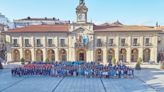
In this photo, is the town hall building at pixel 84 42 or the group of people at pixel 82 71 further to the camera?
the town hall building at pixel 84 42

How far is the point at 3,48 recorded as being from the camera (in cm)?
6003

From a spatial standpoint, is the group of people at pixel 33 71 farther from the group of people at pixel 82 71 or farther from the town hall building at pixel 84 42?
the town hall building at pixel 84 42

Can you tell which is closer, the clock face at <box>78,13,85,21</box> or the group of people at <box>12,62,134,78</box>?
the group of people at <box>12,62,134,78</box>

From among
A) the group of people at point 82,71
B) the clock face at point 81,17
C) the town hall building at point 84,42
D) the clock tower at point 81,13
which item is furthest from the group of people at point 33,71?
the clock face at point 81,17

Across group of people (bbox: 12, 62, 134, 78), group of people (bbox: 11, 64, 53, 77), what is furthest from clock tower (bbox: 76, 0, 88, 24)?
group of people (bbox: 11, 64, 53, 77)

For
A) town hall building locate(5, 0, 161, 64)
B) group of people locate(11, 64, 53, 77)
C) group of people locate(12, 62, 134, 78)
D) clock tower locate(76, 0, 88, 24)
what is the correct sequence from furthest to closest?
clock tower locate(76, 0, 88, 24) → town hall building locate(5, 0, 161, 64) → group of people locate(11, 64, 53, 77) → group of people locate(12, 62, 134, 78)

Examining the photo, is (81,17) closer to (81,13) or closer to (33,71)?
(81,13)

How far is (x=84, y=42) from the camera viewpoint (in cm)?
4669

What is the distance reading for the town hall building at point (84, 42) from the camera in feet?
154

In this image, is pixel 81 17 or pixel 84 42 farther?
pixel 81 17

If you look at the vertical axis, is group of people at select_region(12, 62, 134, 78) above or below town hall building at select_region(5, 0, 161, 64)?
below

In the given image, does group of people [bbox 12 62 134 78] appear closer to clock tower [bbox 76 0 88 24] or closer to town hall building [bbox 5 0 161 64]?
town hall building [bbox 5 0 161 64]

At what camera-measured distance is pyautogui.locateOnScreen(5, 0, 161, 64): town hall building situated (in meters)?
47.0

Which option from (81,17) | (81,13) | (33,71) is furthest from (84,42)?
(33,71)
